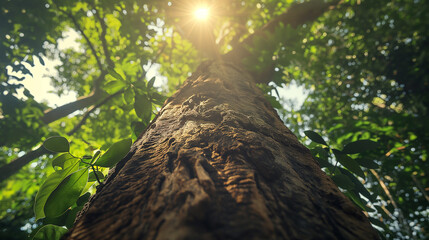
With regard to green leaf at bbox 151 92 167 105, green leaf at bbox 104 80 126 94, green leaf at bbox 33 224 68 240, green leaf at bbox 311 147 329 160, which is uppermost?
green leaf at bbox 104 80 126 94

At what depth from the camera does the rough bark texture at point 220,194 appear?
0.43 m

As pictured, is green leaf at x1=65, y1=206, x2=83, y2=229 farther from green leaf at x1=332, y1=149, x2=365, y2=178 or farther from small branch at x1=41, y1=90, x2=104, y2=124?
small branch at x1=41, y1=90, x2=104, y2=124

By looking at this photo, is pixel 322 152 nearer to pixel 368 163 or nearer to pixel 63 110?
pixel 368 163

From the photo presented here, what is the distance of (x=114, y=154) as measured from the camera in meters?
0.85

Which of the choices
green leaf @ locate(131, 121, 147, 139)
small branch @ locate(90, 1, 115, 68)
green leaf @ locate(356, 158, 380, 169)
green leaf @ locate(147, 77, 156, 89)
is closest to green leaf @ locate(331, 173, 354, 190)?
green leaf @ locate(356, 158, 380, 169)

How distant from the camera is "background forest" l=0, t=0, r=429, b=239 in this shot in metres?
2.96

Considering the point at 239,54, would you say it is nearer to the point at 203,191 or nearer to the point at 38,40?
the point at 203,191

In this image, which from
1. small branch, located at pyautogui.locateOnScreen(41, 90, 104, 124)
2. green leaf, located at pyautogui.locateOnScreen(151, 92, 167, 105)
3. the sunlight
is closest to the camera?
green leaf, located at pyautogui.locateOnScreen(151, 92, 167, 105)

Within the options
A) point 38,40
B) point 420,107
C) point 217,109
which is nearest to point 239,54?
point 217,109

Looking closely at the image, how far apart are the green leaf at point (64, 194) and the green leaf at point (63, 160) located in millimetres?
255

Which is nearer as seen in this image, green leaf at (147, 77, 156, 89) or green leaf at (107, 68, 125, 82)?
green leaf at (107, 68, 125, 82)

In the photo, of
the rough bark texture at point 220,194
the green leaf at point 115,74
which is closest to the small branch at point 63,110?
the green leaf at point 115,74

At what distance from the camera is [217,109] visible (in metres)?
1.06

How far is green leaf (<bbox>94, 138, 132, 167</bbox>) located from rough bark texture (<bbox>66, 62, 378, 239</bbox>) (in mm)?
48
